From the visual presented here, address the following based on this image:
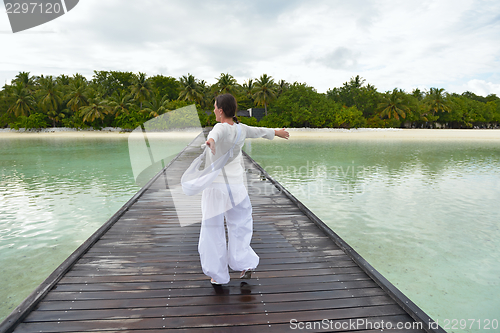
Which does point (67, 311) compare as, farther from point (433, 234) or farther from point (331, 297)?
point (433, 234)

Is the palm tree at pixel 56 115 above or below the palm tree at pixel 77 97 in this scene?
below

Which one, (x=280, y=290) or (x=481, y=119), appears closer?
(x=280, y=290)

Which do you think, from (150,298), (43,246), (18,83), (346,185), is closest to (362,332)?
(150,298)

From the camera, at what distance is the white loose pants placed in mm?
2436

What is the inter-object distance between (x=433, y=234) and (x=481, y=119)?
62.1 m

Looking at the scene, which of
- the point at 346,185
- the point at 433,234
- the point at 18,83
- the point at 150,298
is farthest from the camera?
the point at 18,83

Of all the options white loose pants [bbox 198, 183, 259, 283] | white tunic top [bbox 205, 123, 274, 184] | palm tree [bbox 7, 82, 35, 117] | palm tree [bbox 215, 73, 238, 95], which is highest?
palm tree [bbox 215, 73, 238, 95]

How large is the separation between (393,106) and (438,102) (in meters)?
10.1

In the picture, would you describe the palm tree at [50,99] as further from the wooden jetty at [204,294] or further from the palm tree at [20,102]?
the wooden jetty at [204,294]

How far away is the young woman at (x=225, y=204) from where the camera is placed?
7.94 ft

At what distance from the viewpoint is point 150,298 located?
8.26 ft

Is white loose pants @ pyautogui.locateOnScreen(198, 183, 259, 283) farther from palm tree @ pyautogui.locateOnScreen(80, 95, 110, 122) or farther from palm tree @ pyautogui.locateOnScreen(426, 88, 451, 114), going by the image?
palm tree @ pyautogui.locateOnScreen(426, 88, 451, 114)

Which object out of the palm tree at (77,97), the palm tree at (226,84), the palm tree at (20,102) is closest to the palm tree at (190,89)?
the palm tree at (226,84)

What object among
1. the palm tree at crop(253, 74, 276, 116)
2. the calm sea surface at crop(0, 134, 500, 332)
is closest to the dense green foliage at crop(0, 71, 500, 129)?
the palm tree at crop(253, 74, 276, 116)
